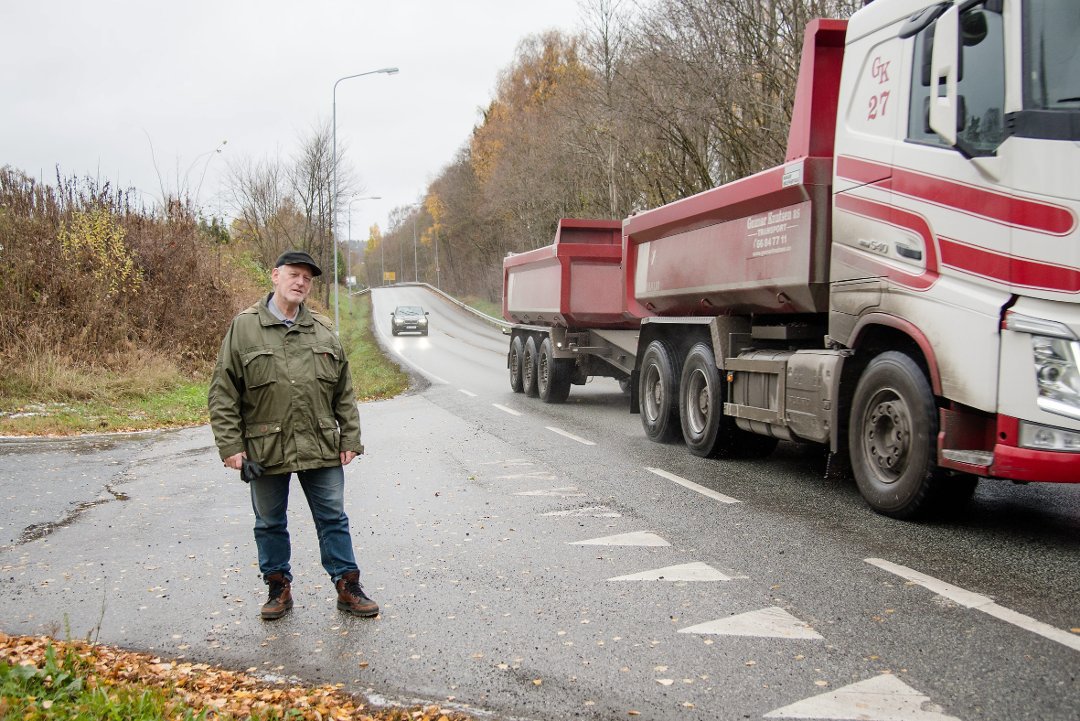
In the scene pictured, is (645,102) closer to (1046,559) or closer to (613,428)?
(613,428)

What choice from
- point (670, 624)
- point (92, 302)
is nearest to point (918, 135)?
point (670, 624)

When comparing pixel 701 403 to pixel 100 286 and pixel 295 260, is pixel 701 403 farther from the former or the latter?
pixel 100 286

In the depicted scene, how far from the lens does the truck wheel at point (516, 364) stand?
18.0 m

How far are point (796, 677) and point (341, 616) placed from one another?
2.18 meters

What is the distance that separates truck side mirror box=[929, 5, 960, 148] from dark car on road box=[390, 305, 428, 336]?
42.6 meters

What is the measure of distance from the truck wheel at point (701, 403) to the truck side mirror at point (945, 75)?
3.88 metres

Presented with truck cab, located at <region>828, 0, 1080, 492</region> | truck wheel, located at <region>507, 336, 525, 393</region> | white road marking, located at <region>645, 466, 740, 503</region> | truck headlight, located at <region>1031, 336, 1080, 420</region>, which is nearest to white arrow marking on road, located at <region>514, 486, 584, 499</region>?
white road marking, located at <region>645, 466, 740, 503</region>

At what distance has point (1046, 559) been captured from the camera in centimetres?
517

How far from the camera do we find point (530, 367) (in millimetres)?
17156

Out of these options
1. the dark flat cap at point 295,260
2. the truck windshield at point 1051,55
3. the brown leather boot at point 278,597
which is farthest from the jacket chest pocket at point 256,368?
the truck windshield at point 1051,55

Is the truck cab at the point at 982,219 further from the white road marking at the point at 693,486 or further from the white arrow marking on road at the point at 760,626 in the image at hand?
the white arrow marking on road at the point at 760,626

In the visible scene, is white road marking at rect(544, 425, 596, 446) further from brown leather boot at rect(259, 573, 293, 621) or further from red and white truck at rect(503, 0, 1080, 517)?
brown leather boot at rect(259, 573, 293, 621)

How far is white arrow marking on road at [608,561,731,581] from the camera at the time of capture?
502 centimetres

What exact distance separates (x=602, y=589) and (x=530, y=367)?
1235cm
